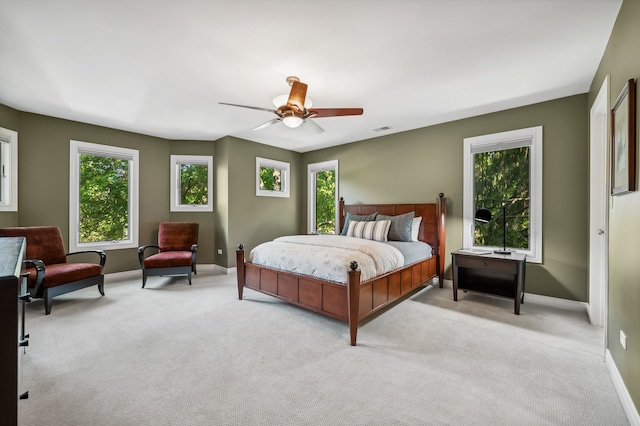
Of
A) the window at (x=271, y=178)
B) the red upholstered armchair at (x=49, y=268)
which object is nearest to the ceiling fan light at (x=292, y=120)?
the window at (x=271, y=178)

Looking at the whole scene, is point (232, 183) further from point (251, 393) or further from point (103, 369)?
point (251, 393)

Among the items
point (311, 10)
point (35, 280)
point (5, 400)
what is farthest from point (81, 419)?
point (311, 10)

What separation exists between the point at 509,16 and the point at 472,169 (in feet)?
7.99

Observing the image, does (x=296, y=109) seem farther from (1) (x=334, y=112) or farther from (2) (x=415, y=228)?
(2) (x=415, y=228)

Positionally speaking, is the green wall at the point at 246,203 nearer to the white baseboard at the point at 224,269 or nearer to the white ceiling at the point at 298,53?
the white baseboard at the point at 224,269

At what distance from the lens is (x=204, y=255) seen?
5.56m

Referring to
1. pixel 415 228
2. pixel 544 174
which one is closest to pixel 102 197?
pixel 415 228

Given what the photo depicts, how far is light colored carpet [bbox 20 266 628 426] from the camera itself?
1.65 m

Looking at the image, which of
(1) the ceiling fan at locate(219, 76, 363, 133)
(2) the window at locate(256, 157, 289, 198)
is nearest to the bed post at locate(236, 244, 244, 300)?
(1) the ceiling fan at locate(219, 76, 363, 133)

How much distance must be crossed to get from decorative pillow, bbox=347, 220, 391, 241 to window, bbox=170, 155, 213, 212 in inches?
121

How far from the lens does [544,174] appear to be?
3525 millimetres

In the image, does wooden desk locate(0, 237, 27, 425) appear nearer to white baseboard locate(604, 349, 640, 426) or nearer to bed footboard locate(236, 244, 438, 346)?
bed footboard locate(236, 244, 438, 346)

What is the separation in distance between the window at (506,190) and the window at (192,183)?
15.6 feet

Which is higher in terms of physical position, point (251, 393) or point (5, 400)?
point (5, 400)
